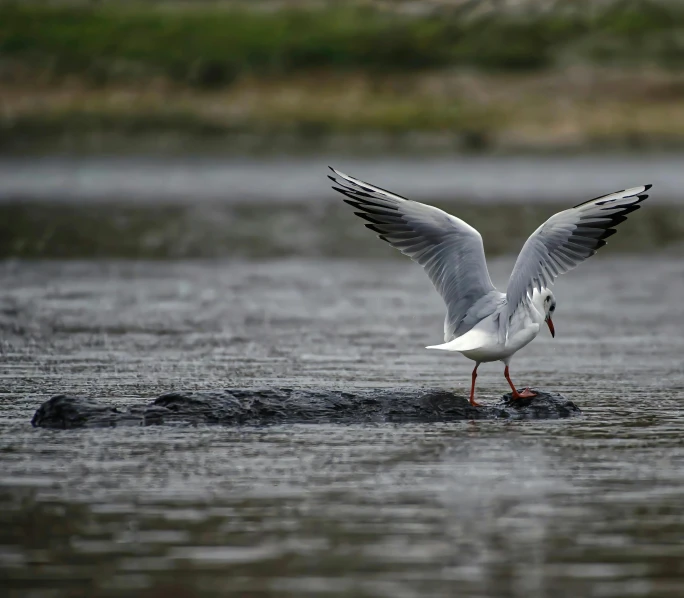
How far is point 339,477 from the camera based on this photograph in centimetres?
935

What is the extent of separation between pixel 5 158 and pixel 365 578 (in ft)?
145

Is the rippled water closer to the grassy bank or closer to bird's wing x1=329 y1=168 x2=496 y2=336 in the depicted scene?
bird's wing x1=329 y1=168 x2=496 y2=336

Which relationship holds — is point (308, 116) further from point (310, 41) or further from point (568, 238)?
point (568, 238)

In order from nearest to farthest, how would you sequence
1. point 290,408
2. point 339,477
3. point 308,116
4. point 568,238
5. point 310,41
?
point 339,477 < point 290,408 < point 568,238 < point 308,116 < point 310,41

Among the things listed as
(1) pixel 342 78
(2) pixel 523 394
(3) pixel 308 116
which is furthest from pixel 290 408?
(1) pixel 342 78

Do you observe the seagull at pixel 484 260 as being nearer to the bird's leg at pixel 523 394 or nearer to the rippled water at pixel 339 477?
the bird's leg at pixel 523 394

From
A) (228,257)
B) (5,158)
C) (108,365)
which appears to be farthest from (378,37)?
(108,365)

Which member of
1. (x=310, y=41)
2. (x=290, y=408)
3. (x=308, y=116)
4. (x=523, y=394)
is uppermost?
(x=310, y=41)

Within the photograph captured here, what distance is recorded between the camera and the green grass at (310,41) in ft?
199

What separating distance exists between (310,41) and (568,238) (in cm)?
5562

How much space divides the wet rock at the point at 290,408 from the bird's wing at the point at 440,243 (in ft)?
2.66

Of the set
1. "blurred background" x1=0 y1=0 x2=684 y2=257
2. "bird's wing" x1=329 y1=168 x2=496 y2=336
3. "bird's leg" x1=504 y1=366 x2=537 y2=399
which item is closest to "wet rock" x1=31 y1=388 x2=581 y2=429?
"bird's leg" x1=504 y1=366 x2=537 y2=399

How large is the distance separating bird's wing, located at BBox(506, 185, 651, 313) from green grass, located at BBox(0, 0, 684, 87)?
46.2m

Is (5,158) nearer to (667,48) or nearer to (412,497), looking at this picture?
(667,48)
